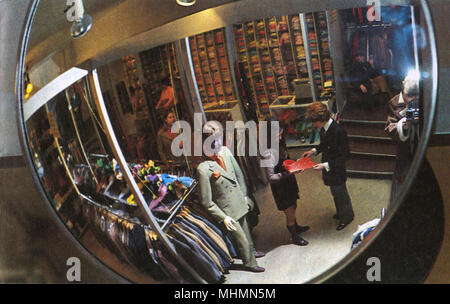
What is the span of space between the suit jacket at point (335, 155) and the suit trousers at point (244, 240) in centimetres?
28

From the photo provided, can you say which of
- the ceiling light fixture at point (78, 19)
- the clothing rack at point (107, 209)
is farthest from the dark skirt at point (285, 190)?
the ceiling light fixture at point (78, 19)

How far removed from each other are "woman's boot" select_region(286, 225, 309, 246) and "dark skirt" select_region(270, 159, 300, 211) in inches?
3.1

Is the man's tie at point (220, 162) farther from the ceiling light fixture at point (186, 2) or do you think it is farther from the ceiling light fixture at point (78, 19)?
the ceiling light fixture at point (78, 19)

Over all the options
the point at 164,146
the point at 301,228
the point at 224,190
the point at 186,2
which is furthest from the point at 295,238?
the point at 186,2

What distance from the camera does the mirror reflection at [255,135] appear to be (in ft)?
4.39

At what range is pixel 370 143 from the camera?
4.52 ft

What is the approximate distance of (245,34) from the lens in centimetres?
136

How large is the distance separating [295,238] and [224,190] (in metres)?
0.26

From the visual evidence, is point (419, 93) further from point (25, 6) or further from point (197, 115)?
point (25, 6)

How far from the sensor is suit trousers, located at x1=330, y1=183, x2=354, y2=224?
1.38 m

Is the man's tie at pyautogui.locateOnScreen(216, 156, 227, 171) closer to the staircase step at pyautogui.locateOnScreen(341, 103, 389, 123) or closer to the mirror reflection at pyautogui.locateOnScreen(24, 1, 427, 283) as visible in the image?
the mirror reflection at pyautogui.locateOnScreen(24, 1, 427, 283)

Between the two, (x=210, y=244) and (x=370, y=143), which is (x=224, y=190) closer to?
(x=210, y=244)

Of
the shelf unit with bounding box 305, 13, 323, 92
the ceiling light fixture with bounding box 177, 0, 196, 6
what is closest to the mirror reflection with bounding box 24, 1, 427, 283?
the shelf unit with bounding box 305, 13, 323, 92
